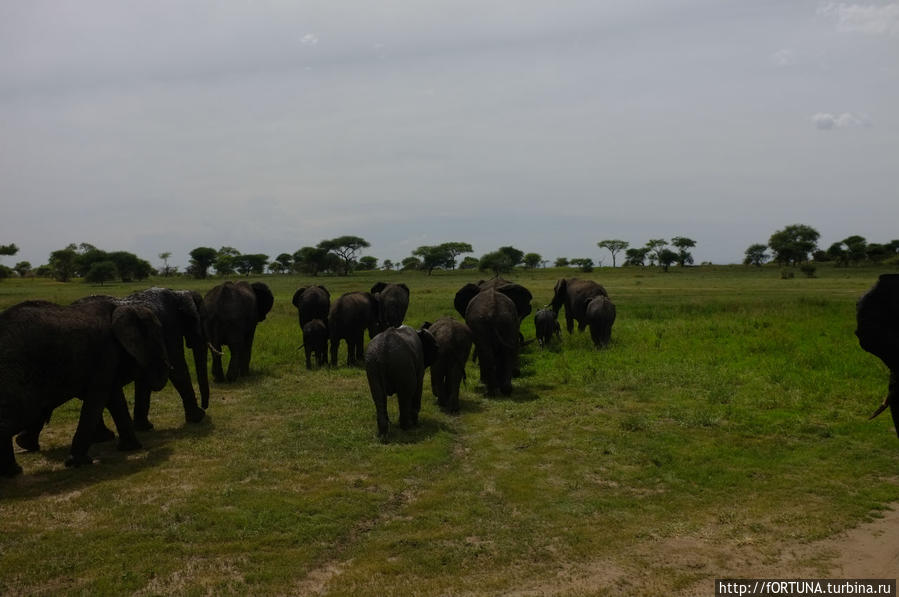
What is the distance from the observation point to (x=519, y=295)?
56.6 feet

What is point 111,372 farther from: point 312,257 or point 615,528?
point 312,257

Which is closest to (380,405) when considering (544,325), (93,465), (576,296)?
(93,465)

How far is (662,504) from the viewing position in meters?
7.39

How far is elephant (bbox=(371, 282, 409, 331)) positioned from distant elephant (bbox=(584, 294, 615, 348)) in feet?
20.1

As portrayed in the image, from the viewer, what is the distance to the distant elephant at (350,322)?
59.0 feet

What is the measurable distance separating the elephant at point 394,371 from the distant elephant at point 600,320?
10.1 metres

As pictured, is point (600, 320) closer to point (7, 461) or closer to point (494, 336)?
point (494, 336)

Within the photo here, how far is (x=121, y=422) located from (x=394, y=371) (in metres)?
4.52

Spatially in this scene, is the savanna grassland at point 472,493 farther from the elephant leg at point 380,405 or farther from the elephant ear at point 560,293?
the elephant ear at point 560,293

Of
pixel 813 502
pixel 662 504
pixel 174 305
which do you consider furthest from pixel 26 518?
pixel 813 502

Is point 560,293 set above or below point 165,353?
above

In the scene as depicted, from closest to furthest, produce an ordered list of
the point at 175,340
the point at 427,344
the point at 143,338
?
the point at 143,338, the point at 427,344, the point at 175,340

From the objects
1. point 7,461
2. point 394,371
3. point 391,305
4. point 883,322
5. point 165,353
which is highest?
point 883,322

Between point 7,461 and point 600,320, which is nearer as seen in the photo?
point 7,461
